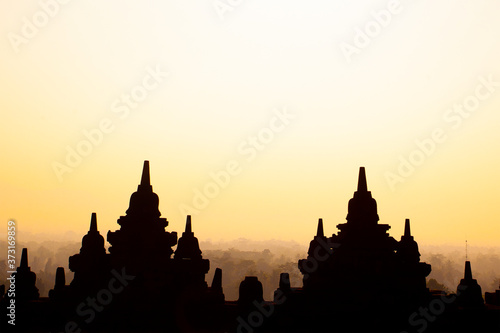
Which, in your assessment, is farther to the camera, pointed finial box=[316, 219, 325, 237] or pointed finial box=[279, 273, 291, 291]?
pointed finial box=[316, 219, 325, 237]

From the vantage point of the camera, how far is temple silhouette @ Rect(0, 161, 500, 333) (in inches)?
635

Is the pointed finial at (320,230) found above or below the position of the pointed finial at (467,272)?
above

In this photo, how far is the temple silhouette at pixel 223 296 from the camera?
16.1 m

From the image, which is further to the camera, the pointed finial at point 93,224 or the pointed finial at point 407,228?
the pointed finial at point 407,228

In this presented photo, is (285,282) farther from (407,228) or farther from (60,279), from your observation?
(60,279)

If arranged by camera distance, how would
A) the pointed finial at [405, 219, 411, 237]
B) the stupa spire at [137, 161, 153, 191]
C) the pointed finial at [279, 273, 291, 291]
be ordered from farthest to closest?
1. the pointed finial at [405, 219, 411, 237]
2. the stupa spire at [137, 161, 153, 191]
3. the pointed finial at [279, 273, 291, 291]

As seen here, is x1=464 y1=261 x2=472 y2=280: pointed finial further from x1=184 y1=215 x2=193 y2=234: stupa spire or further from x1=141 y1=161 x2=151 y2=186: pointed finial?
x1=141 y1=161 x2=151 y2=186: pointed finial

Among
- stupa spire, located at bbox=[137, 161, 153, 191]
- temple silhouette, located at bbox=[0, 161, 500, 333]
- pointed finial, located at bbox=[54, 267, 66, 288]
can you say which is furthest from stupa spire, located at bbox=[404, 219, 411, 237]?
pointed finial, located at bbox=[54, 267, 66, 288]

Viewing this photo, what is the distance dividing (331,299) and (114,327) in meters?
6.77

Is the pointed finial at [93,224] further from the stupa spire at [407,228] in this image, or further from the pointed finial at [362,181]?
the stupa spire at [407,228]

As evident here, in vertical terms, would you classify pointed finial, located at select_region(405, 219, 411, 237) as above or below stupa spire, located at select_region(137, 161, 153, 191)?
below

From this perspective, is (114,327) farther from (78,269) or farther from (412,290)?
(412,290)

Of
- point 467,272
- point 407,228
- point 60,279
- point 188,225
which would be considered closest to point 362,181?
point 407,228

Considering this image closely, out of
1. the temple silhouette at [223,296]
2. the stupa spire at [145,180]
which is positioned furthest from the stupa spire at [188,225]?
the stupa spire at [145,180]
